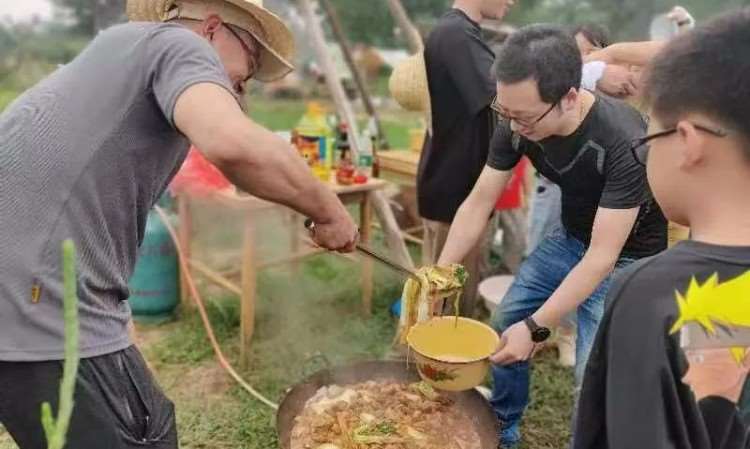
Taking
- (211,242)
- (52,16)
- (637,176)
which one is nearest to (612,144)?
(637,176)

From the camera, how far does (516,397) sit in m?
3.54

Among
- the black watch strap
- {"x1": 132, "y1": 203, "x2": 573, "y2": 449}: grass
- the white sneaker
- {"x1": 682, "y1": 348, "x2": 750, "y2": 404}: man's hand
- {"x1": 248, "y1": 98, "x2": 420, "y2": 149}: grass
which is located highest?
{"x1": 682, "y1": 348, "x2": 750, "y2": 404}: man's hand

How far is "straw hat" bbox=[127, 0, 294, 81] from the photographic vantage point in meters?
2.08

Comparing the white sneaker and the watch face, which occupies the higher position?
the watch face

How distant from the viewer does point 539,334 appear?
2.73 m

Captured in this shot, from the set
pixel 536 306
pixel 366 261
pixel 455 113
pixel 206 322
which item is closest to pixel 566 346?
pixel 536 306

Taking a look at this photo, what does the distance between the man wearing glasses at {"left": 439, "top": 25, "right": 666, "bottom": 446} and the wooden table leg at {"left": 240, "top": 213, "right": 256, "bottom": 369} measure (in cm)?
163

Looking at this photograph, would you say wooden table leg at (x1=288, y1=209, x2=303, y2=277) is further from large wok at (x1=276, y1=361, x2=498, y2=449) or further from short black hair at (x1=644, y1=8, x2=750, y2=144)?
short black hair at (x1=644, y1=8, x2=750, y2=144)

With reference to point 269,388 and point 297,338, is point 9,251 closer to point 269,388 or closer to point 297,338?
point 269,388

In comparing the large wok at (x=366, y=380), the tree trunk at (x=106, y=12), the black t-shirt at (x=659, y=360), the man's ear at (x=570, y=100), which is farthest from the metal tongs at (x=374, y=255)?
the tree trunk at (x=106, y=12)

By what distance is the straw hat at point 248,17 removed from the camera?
6.81ft

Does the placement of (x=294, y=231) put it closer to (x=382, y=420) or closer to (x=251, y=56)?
(x=382, y=420)

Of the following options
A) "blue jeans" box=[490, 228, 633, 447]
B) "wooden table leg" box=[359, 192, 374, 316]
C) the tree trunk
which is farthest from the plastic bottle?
the tree trunk

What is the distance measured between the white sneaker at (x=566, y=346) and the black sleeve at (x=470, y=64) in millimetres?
1873
